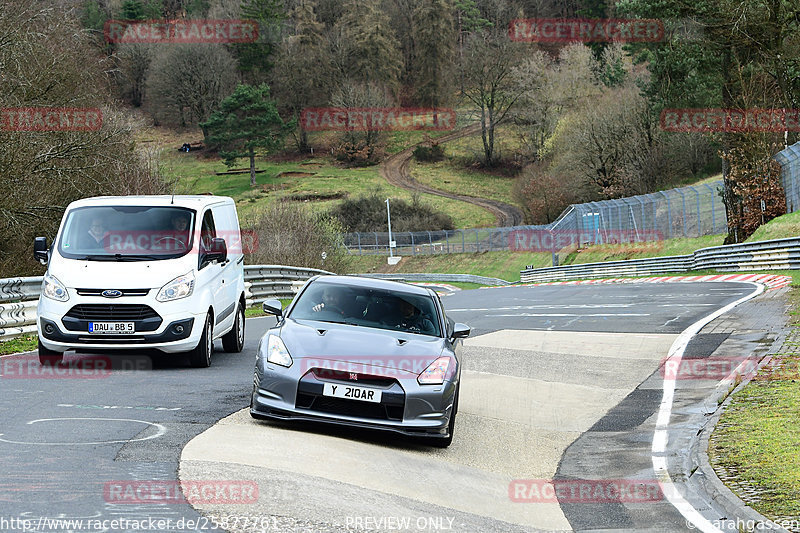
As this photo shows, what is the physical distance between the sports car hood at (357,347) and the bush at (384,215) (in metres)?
88.8

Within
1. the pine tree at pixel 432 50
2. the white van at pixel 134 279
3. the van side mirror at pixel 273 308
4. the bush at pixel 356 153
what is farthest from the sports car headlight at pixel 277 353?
the pine tree at pixel 432 50

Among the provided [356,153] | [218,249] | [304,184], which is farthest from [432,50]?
[218,249]

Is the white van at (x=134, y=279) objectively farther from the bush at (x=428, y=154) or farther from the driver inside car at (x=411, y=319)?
the bush at (x=428, y=154)

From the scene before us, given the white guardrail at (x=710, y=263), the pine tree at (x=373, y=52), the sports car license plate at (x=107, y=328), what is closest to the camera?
the sports car license plate at (x=107, y=328)

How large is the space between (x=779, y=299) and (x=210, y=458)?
1795cm

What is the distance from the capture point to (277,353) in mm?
9086

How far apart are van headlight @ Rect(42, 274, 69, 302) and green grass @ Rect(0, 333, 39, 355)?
2.76 meters

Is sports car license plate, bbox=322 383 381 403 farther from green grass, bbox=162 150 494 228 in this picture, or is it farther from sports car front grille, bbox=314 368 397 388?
green grass, bbox=162 150 494 228

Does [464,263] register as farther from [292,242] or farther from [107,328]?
[107,328]

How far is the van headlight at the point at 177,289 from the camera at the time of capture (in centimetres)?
1242

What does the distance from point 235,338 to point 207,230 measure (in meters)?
2.32

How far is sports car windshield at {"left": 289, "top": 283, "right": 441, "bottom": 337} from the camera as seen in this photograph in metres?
9.98

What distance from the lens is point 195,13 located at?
5842 inches

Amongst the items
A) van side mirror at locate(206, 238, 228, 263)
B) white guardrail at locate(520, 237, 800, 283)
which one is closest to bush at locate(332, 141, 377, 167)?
white guardrail at locate(520, 237, 800, 283)
